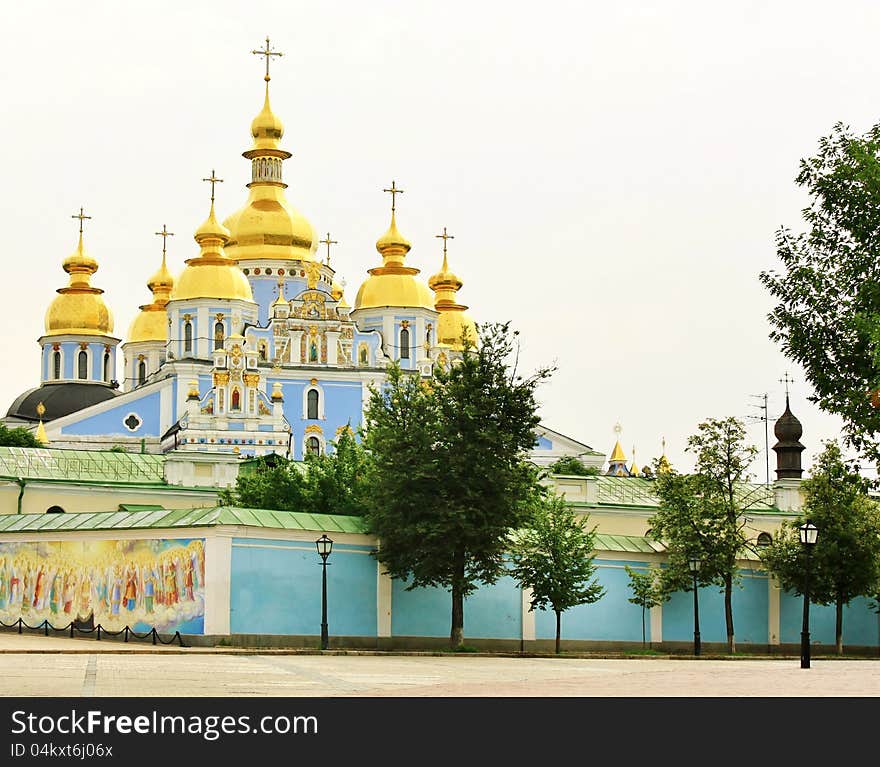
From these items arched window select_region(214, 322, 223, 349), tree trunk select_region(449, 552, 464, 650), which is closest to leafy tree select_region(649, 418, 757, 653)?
tree trunk select_region(449, 552, 464, 650)

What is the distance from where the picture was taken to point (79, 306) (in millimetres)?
103062

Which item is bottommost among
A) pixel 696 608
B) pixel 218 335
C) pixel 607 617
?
pixel 607 617

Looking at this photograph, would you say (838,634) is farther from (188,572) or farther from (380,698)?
(380,698)

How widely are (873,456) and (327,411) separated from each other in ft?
213

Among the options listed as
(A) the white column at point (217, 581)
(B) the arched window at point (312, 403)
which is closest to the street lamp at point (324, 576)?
(A) the white column at point (217, 581)

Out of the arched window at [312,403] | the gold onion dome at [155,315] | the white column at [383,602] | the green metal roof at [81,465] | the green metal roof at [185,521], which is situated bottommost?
the white column at [383,602]

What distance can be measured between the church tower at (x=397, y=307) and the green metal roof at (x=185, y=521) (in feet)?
183

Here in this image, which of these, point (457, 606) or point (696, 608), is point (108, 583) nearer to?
point (457, 606)

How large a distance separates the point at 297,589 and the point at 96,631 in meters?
4.30

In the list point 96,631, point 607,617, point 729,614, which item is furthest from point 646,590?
point 96,631

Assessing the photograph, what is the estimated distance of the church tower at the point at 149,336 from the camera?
346 ft

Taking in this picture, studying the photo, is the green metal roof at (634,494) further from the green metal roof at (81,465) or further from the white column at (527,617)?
the white column at (527,617)

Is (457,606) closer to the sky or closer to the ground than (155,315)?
closer to the ground

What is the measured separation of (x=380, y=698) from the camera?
16891 millimetres
